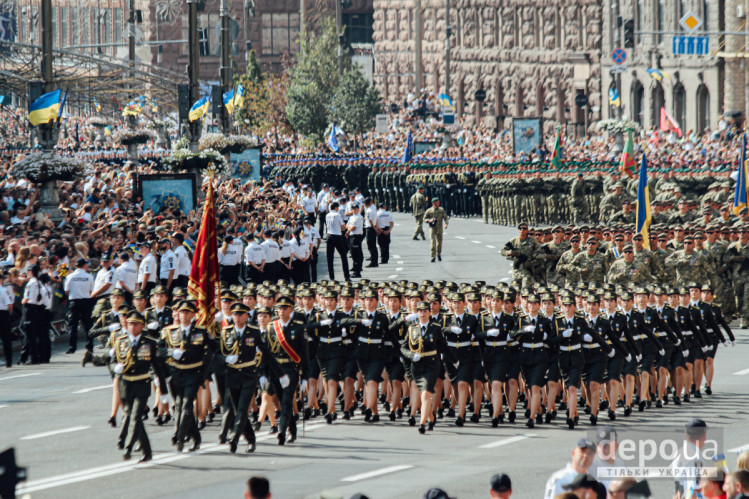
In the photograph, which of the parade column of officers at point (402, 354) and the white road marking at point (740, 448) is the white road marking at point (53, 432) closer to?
the parade column of officers at point (402, 354)

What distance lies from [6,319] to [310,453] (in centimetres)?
778

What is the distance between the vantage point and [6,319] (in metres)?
21.3

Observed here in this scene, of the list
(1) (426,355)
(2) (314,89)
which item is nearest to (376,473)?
(1) (426,355)

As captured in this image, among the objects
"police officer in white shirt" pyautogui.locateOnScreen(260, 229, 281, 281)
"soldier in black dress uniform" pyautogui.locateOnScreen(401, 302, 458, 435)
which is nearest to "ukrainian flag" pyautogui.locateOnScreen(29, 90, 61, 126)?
"police officer in white shirt" pyautogui.locateOnScreen(260, 229, 281, 281)

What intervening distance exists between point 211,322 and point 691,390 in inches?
265

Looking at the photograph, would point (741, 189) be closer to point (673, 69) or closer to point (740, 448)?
point (740, 448)

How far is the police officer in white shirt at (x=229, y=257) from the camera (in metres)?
26.4

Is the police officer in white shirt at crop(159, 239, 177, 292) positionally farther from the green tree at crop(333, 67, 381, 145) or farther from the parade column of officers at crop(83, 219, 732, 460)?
the green tree at crop(333, 67, 381, 145)

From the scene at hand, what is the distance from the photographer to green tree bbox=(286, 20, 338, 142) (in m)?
69.6

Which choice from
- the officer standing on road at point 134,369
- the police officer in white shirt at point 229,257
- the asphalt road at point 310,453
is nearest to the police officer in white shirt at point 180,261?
the police officer in white shirt at point 229,257

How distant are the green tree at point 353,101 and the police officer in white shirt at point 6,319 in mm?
48464

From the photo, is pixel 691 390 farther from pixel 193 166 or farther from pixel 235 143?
pixel 235 143

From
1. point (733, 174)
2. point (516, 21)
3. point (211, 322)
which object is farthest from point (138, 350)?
point (516, 21)

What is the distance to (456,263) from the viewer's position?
3331cm
